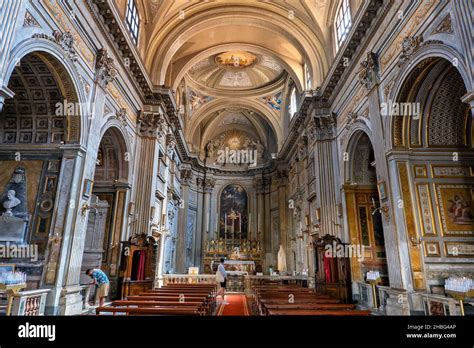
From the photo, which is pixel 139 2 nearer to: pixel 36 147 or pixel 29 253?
pixel 36 147

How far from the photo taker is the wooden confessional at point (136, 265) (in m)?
10.3

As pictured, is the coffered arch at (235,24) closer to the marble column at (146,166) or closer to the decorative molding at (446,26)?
the marble column at (146,166)

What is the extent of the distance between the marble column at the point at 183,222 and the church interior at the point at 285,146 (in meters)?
0.70

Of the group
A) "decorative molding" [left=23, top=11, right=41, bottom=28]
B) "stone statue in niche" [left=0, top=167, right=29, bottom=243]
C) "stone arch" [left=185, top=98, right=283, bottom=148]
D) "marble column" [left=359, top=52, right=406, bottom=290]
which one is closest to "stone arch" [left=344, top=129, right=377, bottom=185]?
"marble column" [left=359, top=52, right=406, bottom=290]

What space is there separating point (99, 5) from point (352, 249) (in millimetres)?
11212

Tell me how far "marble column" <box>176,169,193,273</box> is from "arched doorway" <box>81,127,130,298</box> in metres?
9.49

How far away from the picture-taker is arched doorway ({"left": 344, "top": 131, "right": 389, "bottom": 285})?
34.2 feet

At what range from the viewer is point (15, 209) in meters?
7.34

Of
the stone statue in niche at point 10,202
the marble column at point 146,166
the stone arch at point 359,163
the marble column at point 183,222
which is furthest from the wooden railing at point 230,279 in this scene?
the stone statue in niche at point 10,202

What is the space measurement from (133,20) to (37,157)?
7.24 m

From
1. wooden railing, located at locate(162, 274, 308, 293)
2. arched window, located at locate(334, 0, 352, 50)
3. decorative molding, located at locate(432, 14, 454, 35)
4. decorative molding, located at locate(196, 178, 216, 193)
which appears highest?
arched window, located at locate(334, 0, 352, 50)

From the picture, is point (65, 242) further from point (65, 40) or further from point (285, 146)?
point (285, 146)

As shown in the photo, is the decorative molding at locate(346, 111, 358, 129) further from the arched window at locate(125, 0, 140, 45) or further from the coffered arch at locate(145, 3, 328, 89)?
the arched window at locate(125, 0, 140, 45)

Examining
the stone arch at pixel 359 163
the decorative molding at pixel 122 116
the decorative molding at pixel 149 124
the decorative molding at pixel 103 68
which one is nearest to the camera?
the decorative molding at pixel 103 68
